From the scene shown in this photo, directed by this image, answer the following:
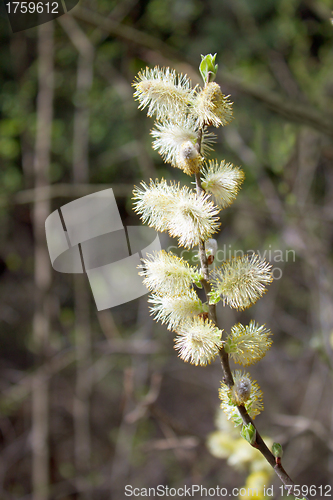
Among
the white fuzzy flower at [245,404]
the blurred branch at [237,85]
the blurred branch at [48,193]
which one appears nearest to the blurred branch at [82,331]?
the blurred branch at [48,193]

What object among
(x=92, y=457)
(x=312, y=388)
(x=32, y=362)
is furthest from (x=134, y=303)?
(x=312, y=388)

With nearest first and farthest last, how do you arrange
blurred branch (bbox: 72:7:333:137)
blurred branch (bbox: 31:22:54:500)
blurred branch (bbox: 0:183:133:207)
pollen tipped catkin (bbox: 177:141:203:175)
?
pollen tipped catkin (bbox: 177:141:203:175), blurred branch (bbox: 72:7:333:137), blurred branch (bbox: 0:183:133:207), blurred branch (bbox: 31:22:54:500)

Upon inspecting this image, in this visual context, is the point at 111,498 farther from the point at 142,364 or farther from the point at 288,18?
the point at 288,18

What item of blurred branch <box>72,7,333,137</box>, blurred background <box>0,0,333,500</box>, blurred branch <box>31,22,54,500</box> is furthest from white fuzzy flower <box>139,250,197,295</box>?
blurred branch <box>31,22,54,500</box>

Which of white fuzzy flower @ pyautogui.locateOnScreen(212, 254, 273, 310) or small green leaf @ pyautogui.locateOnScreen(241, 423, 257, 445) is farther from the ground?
white fuzzy flower @ pyautogui.locateOnScreen(212, 254, 273, 310)

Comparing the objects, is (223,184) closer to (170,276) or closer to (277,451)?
(170,276)

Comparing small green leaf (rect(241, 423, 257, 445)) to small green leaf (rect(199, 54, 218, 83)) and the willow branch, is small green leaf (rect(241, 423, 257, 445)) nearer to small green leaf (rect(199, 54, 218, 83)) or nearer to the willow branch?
the willow branch
